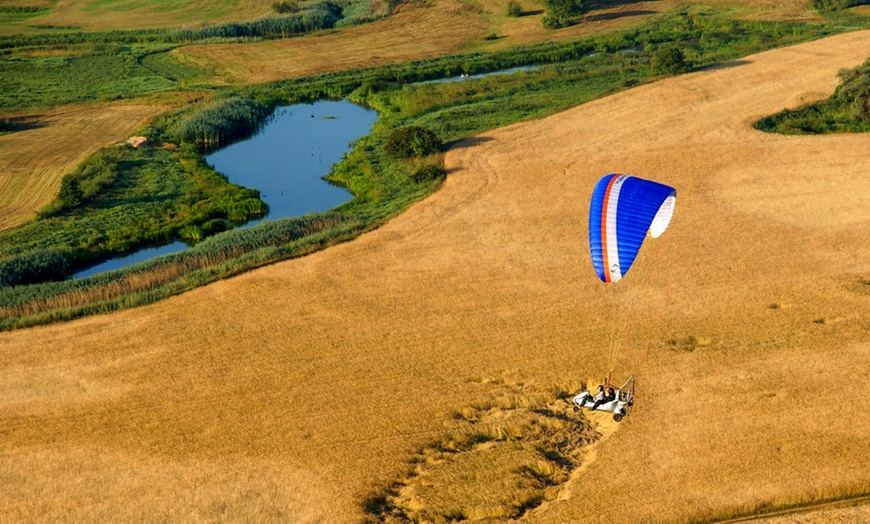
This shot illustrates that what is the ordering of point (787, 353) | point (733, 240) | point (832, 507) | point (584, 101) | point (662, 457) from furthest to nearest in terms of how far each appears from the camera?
point (584, 101) < point (733, 240) < point (787, 353) < point (662, 457) < point (832, 507)

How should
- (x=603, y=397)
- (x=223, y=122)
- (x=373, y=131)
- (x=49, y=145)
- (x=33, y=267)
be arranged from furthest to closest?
1. (x=223, y=122)
2. (x=373, y=131)
3. (x=49, y=145)
4. (x=33, y=267)
5. (x=603, y=397)

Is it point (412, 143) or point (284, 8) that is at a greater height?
point (284, 8)

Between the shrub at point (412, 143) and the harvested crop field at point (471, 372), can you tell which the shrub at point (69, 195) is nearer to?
the harvested crop field at point (471, 372)

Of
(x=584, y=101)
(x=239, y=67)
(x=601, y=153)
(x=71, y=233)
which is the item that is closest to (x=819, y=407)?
(x=601, y=153)

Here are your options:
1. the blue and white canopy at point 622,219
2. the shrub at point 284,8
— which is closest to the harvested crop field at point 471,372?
the blue and white canopy at point 622,219

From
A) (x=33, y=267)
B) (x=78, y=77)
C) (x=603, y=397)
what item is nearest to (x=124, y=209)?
(x=33, y=267)

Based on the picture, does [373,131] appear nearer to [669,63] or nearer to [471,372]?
[669,63]

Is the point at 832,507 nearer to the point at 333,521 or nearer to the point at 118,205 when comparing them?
the point at 333,521
